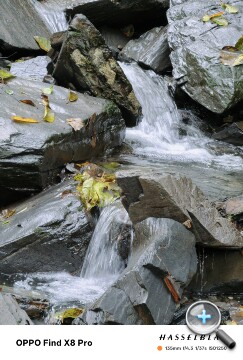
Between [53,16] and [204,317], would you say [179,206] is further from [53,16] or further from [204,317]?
[53,16]

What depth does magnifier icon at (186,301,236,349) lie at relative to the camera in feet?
9.97

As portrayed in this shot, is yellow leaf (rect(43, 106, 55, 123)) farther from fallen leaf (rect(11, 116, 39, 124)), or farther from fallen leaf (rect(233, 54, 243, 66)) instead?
fallen leaf (rect(233, 54, 243, 66))

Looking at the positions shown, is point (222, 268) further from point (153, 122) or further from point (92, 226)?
point (153, 122)

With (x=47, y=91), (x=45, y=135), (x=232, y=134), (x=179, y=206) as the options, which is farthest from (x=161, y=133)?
(x=179, y=206)

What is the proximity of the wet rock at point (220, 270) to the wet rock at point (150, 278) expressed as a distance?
1.34 ft

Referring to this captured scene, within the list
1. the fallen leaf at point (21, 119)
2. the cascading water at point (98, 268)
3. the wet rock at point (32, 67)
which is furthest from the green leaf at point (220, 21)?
the cascading water at point (98, 268)

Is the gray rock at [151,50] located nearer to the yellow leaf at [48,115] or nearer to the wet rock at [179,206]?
the yellow leaf at [48,115]

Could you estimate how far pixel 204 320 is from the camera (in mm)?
3074

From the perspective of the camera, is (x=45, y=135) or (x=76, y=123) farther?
(x=76, y=123)

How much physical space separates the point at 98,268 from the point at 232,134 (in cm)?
365

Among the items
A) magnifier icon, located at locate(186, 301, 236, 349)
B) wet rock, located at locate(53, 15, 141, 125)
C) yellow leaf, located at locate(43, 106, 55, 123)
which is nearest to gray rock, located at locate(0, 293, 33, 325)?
magnifier icon, located at locate(186, 301, 236, 349)

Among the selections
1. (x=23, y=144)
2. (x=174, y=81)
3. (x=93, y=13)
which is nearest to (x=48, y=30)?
(x=93, y=13)

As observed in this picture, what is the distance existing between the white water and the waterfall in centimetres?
138

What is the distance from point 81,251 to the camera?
5414 millimetres
